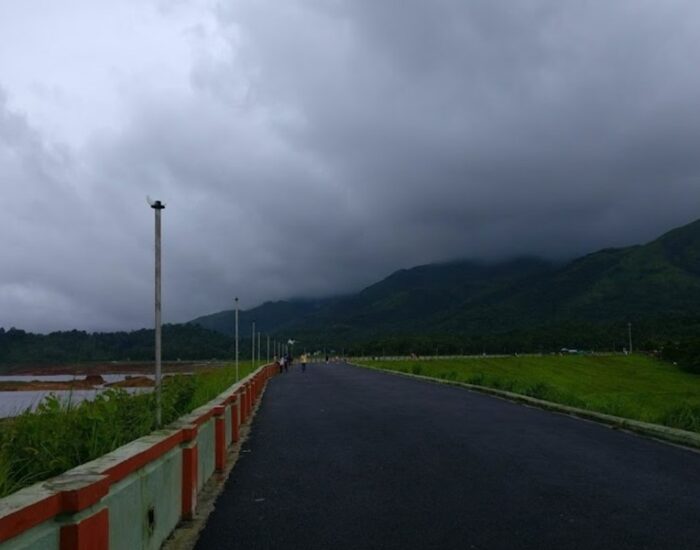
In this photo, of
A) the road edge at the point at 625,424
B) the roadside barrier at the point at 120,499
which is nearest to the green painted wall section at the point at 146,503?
the roadside barrier at the point at 120,499

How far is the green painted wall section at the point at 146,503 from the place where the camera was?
503 centimetres

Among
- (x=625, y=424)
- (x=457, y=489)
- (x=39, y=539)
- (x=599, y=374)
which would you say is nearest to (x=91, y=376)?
(x=457, y=489)

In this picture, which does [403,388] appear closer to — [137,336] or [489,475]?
[489,475]

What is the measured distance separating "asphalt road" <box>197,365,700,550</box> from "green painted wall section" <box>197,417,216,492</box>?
36 centimetres

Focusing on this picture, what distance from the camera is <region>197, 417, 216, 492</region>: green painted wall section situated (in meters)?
8.95

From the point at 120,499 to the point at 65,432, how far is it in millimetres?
2086

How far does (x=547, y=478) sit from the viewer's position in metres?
9.62

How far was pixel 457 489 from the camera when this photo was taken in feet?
29.3

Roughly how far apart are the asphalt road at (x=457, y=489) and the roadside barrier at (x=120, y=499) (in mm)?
516

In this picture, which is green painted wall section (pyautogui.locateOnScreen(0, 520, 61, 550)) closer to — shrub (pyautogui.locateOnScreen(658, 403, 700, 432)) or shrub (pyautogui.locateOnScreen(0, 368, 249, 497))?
shrub (pyautogui.locateOnScreen(0, 368, 249, 497))

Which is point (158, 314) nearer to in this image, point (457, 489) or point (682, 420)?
point (457, 489)

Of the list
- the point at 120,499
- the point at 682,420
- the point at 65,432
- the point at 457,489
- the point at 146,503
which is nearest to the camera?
the point at 120,499

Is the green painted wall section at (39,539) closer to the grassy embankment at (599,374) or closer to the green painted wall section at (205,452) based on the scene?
the green painted wall section at (205,452)

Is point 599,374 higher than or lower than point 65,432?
lower
